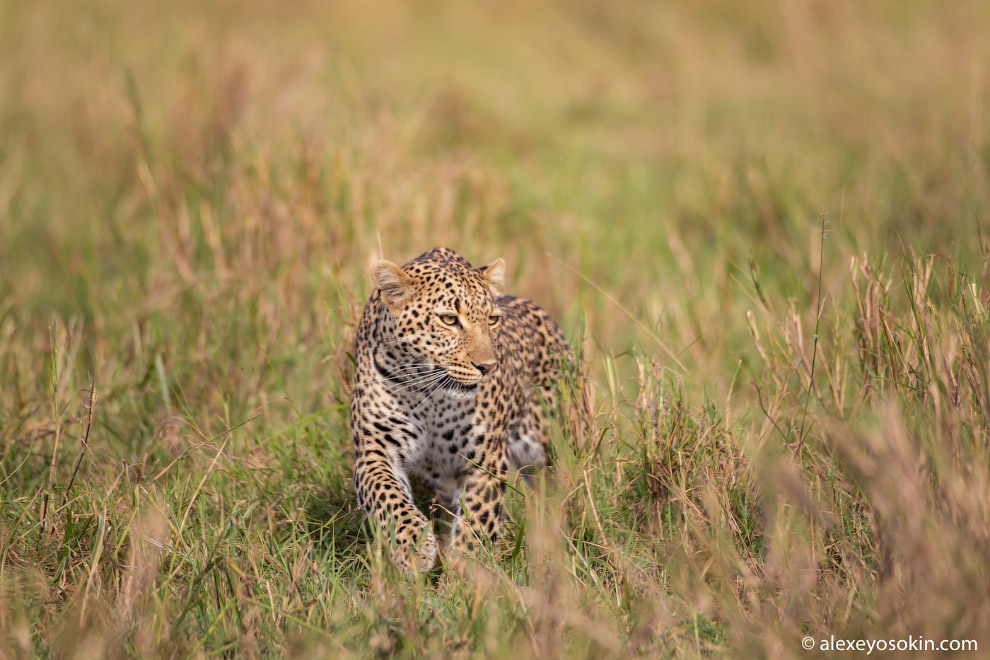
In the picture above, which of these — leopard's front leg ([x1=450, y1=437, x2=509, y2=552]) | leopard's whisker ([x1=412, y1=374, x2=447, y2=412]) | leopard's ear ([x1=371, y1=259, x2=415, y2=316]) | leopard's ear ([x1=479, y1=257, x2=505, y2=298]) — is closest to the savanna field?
leopard's front leg ([x1=450, y1=437, x2=509, y2=552])

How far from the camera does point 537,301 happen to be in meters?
7.37

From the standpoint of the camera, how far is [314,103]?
9.26m

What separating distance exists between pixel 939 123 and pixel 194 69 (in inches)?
248

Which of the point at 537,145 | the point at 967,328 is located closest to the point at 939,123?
the point at 537,145

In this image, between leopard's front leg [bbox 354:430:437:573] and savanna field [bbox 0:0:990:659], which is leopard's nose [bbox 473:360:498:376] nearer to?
savanna field [bbox 0:0:990:659]

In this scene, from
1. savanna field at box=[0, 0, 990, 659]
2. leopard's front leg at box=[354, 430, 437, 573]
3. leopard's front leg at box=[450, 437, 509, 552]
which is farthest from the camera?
leopard's front leg at box=[450, 437, 509, 552]

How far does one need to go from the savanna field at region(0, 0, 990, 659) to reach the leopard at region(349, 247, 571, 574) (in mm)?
208

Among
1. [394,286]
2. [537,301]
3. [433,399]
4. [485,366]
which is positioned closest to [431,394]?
[433,399]

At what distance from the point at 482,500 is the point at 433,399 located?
45 centimetres

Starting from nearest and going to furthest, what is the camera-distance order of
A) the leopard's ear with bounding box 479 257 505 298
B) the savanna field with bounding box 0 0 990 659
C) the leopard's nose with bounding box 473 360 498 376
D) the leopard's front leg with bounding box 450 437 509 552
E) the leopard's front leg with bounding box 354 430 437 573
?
the savanna field with bounding box 0 0 990 659 → the leopard's front leg with bounding box 354 430 437 573 → the leopard's front leg with bounding box 450 437 509 552 → the leopard's nose with bounding box 473 360 498 376 → the leopard's ear with bounding box 479 257 505 298

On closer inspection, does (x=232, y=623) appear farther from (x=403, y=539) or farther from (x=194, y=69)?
(x=194, y=69)

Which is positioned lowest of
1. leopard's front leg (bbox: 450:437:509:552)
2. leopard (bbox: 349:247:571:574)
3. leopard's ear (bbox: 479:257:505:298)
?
leopard's front leg (bbox: 450:437:509:552)

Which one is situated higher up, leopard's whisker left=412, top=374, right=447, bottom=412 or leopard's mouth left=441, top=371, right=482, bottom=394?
leopard's mouth left=441, top=371, right=482, bottom=394

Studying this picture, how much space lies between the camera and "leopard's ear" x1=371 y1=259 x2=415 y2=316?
4148 millimetres
